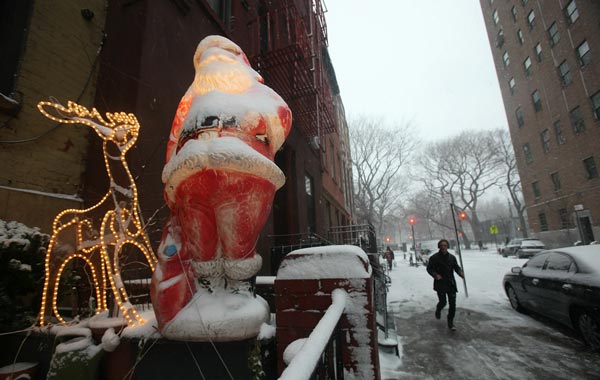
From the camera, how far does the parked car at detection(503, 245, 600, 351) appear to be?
4.46m

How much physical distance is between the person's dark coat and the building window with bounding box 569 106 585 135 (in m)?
20.9

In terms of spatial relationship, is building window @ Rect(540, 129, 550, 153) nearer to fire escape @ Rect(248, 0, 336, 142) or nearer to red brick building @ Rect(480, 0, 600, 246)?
red brick building @ Rect(480, 0, 600, 246)

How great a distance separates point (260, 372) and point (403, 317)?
5890mm

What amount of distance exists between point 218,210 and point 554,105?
28492 millimetres

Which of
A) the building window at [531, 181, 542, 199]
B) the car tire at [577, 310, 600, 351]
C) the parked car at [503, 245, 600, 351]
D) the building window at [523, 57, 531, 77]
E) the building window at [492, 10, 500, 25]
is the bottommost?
the car tire at [577, 310, 600, 351]

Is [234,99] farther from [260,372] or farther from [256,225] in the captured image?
[260,372]

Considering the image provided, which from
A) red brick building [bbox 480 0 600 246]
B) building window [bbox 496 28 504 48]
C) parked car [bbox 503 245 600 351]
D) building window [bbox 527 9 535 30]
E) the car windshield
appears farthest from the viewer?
building window [bbox 496 28 504 48]

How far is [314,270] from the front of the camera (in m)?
1.82

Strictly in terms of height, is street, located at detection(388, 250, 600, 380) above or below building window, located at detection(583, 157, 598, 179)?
below

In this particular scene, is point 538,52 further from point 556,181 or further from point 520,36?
point 556,181

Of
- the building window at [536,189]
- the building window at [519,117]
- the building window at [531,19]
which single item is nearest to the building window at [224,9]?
the building window at [531,19]

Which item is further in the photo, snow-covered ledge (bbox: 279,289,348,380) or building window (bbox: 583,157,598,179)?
building window (bbox: 583,157,598,179)

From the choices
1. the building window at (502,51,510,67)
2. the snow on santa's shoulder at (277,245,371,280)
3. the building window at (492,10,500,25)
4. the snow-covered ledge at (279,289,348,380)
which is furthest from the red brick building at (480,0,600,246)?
the snow-covered ledge at (279,289,348,380)

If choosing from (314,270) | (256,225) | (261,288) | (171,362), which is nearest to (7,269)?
(171,362)
